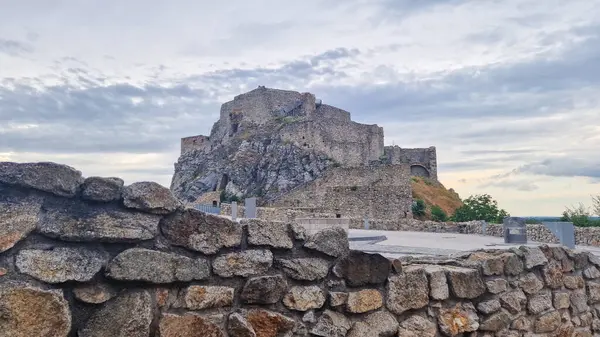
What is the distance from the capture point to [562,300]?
14.4 ft

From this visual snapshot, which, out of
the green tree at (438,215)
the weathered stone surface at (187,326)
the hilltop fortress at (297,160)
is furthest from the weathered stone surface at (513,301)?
the green tree at (438,215)

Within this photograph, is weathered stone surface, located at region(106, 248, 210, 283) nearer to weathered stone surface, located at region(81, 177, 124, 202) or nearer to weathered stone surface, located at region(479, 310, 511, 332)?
weathered stone surface, located at region(81, 177, 124, 202)

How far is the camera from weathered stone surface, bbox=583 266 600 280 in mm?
4781

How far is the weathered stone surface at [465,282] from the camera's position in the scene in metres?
3.49

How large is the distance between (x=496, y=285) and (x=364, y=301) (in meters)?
1.33

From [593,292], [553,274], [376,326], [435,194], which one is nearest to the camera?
[376,326]

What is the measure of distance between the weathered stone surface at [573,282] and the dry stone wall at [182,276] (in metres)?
1.26

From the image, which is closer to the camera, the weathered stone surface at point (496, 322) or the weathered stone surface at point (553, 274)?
the weathered stone surface at point (496, 322)

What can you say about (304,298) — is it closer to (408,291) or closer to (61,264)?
(408,291)

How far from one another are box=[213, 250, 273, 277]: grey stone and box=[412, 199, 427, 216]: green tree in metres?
30.3

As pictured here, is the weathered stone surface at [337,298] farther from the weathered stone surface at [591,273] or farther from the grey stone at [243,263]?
the weathered stone surface at [591,273]

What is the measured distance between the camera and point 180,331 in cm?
243

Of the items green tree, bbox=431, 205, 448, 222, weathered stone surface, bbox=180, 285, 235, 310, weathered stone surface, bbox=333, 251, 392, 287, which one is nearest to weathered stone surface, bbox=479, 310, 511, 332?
weathered stone surface, bbox=333, 251, 392, 287

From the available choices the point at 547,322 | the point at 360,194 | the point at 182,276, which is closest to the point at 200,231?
the point at 182,276
